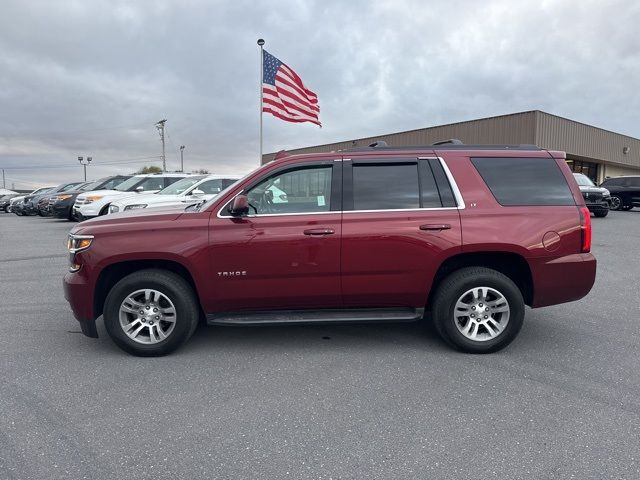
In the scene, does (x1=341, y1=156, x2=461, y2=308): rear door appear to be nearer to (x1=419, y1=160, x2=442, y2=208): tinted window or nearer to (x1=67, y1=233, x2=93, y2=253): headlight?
(x1=419, y1=160, x2=442, y2=208): tinted window

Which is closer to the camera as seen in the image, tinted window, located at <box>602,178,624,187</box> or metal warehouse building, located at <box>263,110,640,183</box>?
tinted window, located at <box>602,178,624,187</box>

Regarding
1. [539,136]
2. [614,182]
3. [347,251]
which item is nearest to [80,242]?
[347,251]

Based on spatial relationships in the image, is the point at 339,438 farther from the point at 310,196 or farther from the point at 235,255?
the point at 310,196

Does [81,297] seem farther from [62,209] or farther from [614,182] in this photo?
[614,182]

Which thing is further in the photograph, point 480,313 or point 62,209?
point 62,209

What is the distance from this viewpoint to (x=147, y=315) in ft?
13.6

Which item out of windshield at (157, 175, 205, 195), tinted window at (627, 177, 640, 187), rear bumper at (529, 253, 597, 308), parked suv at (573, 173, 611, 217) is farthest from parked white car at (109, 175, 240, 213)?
tinted window at (627, 177, 640, 187)

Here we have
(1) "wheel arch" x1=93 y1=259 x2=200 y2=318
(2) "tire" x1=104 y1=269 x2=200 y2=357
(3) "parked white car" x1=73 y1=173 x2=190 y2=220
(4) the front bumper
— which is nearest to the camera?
(2) "tire" x1=104 y1=269 x2=200 y2=357

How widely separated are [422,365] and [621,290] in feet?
14.3

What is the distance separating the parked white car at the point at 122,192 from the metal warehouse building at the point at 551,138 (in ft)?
43.1

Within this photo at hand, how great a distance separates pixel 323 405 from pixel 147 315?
1.85m

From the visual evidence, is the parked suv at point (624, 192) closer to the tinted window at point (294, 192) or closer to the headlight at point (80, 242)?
the tinted window at point (294, 192)

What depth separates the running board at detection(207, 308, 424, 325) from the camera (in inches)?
162

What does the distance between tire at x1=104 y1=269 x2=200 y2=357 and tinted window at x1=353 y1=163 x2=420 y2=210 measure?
1770mm
